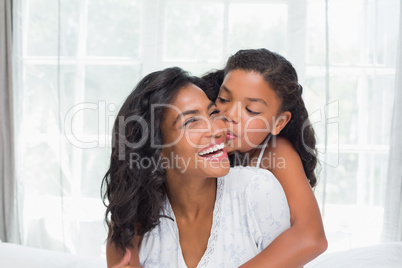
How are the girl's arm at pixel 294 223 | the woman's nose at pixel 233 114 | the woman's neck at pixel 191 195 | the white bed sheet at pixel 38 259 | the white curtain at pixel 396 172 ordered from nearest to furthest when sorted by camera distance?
1. the girl's arm at pixel 294 223
2. the woman's neck at pixel 191 195
3. the woman's nose at pixel 233 114
4. the white bed sheet at pixel 38 259
5. the white curtain at pixel 396 172

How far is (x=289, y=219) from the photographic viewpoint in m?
1.70

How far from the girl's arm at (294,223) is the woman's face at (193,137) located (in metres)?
0.27

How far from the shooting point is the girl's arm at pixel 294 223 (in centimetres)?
159

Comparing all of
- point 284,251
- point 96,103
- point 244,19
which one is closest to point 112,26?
point 96,103

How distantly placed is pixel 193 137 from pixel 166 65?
178cm

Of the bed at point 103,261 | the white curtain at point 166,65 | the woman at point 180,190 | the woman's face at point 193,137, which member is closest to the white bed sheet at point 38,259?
the bed at point 103,261

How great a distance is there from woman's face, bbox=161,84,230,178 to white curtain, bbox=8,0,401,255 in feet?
5.29

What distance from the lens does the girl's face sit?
1.85 metres

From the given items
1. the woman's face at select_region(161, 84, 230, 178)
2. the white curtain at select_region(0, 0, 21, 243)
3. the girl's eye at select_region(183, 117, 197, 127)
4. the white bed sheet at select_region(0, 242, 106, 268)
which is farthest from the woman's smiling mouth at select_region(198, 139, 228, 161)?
the white curtain at select_region(0, 0, 21, 243)

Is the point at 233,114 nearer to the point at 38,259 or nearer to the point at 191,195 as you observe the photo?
the point at 191,195

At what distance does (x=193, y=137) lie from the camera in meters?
1.64

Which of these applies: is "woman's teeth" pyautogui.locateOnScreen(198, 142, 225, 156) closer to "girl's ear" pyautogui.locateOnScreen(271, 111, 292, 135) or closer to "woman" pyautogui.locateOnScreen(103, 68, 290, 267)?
"woman" pyautogui.locateOnScreen(103, 68, 290, 267)

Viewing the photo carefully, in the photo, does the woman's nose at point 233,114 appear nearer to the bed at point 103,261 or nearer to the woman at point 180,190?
the woman at point 180,190

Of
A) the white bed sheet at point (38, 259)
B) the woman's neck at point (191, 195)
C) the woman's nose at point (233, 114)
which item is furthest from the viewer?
the white bed sheet at point (38, 259)
